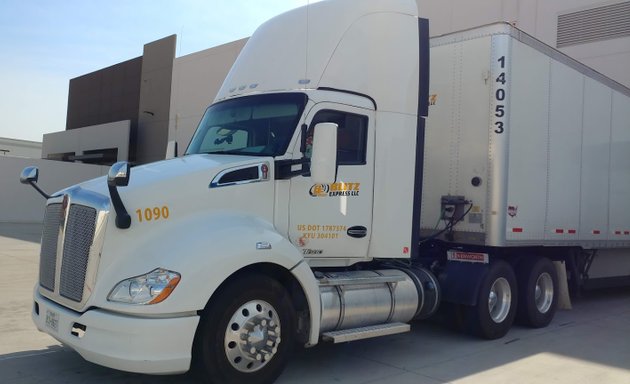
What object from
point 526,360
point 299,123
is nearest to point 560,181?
point 526,360

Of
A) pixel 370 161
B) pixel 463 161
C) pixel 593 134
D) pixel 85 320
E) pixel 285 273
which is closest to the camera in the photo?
pixel 85 320

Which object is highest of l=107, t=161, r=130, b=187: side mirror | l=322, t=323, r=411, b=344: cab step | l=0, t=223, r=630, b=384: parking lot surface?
l=107, t=161, r=130, b=187: side mirror

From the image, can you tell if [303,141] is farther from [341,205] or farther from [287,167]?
[341,205]

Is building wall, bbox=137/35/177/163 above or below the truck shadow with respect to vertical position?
above

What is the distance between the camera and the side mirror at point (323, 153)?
5.01 metres

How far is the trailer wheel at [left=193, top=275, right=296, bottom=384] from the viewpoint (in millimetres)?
4559

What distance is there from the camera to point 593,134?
9.28 meters

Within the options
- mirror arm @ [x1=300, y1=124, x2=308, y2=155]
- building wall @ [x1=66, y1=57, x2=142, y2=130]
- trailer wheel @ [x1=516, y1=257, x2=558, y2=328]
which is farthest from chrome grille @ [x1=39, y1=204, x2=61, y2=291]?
building wall @ [x1=66, y1=57, x2=142, y2=130]

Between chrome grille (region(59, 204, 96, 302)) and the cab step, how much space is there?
2.29 m

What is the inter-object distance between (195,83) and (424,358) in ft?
84.7

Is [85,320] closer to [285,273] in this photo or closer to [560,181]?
[285,273]

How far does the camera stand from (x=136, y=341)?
13.8 ft

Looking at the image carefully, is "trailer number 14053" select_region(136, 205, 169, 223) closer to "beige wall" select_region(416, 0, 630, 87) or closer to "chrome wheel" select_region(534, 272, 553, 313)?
"chrome wheel" select_region(534, 272, 553, 313)

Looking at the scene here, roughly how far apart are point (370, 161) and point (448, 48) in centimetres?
279
